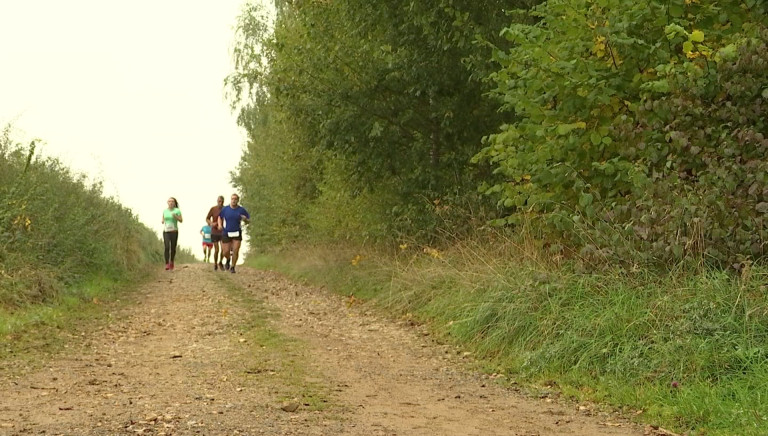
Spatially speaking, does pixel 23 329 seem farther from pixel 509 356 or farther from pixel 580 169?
pixel 580 169

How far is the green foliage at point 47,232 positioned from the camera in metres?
13.1

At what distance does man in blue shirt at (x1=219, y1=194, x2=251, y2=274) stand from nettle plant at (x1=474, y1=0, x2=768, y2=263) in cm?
1190

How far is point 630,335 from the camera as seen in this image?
25.9ft

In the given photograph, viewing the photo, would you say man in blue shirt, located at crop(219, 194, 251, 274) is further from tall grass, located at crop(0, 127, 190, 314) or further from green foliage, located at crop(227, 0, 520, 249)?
green foliage, located at crop(227, 0, 520, 249)

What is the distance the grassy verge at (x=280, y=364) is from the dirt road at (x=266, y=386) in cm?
2

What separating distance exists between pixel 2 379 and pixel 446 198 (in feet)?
30.7

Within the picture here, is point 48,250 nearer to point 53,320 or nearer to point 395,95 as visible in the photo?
point 53,320

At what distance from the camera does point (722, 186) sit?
8516mm

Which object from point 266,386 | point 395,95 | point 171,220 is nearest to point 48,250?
point 395,95

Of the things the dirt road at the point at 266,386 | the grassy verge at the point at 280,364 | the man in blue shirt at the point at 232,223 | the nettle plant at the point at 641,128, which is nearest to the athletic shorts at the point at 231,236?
the man in blue shirt at the point at 232,223

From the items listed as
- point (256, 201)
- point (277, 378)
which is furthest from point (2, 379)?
point (256, 201)

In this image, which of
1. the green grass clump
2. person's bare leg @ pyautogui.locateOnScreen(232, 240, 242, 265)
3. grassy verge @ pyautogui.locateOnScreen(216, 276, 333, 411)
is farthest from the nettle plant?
Result: person's bare leg @ pyautogui.locateOnScreen(232, 240, 242, 265)

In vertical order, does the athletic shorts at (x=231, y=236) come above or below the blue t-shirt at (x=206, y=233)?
below

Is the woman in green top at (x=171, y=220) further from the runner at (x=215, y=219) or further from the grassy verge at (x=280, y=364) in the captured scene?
the grassy verge at (x=280, y=364)
